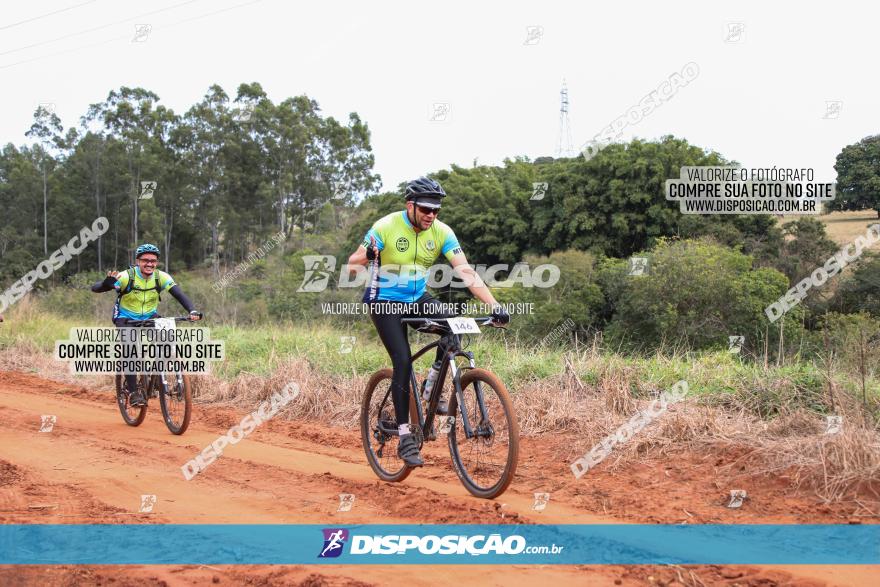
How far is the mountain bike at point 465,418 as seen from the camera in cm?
547

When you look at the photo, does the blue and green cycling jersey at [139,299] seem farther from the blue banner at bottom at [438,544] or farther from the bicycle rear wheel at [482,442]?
the bicycle rear wheel at [482,442]

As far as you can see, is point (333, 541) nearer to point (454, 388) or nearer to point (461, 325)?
point (454, 388)

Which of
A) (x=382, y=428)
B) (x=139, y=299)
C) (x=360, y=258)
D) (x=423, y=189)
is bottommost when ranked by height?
(x=382, y=428)

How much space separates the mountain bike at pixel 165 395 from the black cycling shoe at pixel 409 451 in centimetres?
387

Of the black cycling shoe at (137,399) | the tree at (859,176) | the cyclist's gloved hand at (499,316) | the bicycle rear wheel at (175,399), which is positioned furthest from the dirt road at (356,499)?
the tree at (859,176)

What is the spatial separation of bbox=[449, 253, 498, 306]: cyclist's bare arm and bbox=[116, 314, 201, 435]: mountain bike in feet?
13.4

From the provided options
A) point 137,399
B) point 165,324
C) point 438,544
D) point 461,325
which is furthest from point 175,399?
point 438,544

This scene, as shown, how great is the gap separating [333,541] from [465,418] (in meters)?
1.41

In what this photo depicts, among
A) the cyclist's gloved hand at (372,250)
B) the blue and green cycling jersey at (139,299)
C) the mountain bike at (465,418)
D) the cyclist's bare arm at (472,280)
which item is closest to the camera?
the mountain bike at (465,418)

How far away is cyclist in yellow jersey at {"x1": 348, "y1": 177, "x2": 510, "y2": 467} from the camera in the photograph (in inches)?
233

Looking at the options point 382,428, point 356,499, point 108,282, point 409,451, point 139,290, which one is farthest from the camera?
point 139,290

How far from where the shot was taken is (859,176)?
140ft

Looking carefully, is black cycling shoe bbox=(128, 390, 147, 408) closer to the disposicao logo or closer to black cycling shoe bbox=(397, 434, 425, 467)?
black cycling shoe bbox=(397, 434, 425, 467)

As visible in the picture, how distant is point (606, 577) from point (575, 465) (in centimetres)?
243
